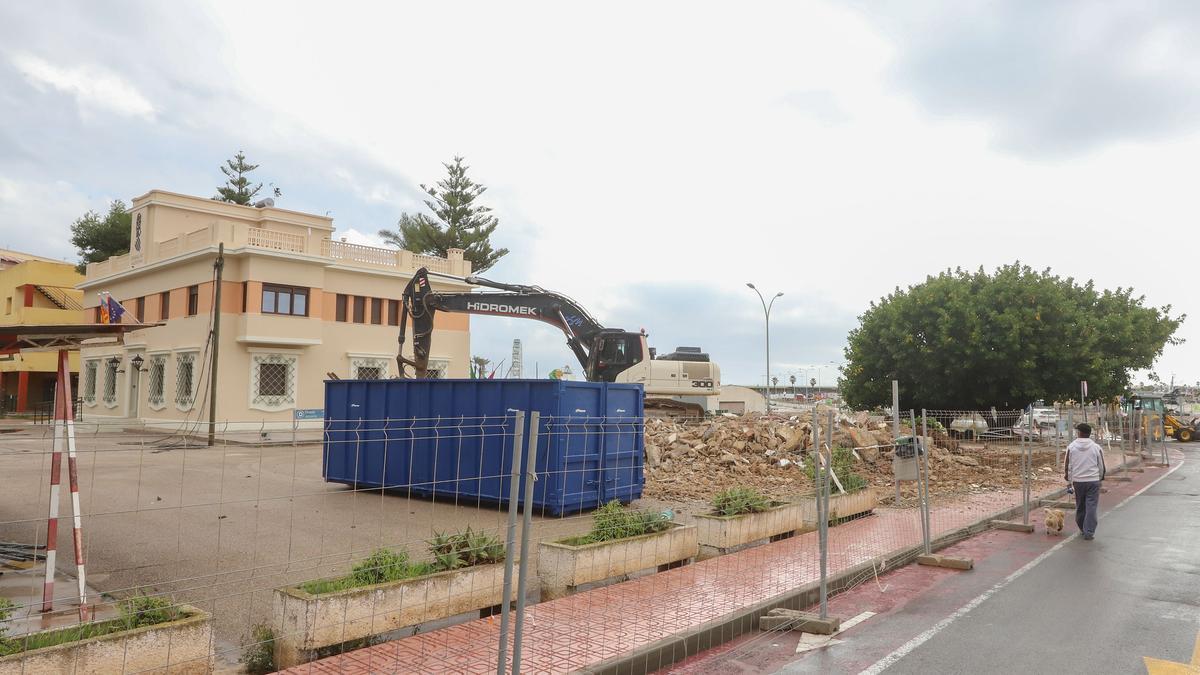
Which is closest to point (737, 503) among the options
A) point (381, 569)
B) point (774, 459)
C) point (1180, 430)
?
point (381, 569)

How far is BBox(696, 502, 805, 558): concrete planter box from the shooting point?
9.59 m

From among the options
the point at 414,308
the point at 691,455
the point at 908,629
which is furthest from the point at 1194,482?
the point at 414,308

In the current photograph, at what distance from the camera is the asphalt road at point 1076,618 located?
5879mm

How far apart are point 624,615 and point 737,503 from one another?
3814mm

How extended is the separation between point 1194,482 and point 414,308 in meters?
20.5

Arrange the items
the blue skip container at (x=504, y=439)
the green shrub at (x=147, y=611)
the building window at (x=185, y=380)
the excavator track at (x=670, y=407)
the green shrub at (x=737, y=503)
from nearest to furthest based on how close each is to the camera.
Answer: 1. the green shrub at (x=147, y=611)
2. the green shrub at (x=737, y=503)
3. the blue skip container at (x=504, y=439)
4. the excavator track at (x=670, y=407)
5. the building window at (x=185, y=380)

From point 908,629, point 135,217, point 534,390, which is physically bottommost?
point 908,629

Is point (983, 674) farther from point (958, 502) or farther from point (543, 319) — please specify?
point (543, 319)

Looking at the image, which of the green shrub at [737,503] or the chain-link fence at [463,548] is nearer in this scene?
the chain-link fence at [463,548]

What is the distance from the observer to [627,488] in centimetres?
1296

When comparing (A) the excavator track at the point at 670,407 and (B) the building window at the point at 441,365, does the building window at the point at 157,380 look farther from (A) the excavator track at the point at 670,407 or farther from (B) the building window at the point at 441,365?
(A) the excavator track at the point at 670,407

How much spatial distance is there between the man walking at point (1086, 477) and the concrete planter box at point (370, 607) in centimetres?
943

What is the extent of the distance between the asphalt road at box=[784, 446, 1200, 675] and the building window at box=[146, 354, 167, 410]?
35.1 metres

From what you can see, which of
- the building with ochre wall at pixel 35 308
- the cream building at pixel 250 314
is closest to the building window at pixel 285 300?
the cream building at pixel 250 314
